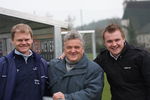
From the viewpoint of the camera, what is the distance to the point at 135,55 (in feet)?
12.8

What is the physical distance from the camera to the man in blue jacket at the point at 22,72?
3.46m

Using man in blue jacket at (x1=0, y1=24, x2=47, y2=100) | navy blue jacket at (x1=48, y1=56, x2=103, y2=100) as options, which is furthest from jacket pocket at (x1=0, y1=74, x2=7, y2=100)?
navy blue jacket at (x1=48, y1=56, x2=103, y2=100)

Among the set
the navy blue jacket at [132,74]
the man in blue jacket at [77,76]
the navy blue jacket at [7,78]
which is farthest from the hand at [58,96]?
the navy blue jacket at [132,74]

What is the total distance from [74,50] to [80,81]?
13.0 inches

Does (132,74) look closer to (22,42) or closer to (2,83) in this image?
(22,42)

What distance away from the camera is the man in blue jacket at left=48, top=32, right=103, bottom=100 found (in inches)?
137

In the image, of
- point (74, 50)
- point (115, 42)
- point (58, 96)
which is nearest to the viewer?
point (58, 96)

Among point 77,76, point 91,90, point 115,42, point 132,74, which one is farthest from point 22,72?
point 132,74

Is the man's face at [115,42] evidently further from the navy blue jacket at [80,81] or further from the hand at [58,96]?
the hand at [58,96]

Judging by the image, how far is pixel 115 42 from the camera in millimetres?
3893

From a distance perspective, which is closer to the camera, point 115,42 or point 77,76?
point 77,76

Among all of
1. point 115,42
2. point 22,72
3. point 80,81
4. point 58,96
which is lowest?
point 58,96

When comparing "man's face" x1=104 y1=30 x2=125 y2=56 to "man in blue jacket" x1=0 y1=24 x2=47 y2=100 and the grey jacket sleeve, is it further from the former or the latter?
"man in blue jacket" x1=0 y1=24 x2=47 y2=100

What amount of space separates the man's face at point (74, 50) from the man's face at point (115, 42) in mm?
499
